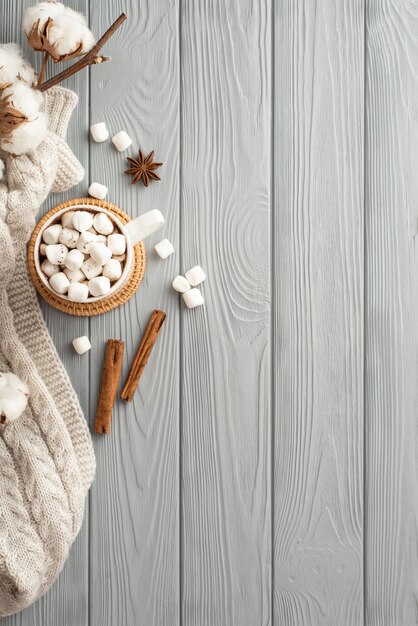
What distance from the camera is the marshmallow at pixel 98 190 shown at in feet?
3.14

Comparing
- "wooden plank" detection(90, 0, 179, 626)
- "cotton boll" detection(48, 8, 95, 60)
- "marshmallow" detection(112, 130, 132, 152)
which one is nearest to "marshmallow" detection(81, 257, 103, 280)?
"wooden plank" detection(90, 0, 179, 626)

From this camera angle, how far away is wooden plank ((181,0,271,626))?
972 mm

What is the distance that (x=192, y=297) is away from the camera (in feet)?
3.14

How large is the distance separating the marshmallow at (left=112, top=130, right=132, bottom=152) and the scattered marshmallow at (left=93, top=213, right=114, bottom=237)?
14cm

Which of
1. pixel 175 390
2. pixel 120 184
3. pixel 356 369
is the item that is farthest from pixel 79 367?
pixel 356 369

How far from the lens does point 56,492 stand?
891mm

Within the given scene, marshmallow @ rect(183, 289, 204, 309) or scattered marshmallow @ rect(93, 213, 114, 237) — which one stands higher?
scattered marshmallow @ rect(93, 213, 114, 237)

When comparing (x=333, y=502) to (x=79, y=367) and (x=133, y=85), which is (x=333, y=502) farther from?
(x=133, y=85)

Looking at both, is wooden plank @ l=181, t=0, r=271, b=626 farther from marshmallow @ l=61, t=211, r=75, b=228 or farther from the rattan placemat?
marshmallow @ l=61, t=211, r=75, b=228

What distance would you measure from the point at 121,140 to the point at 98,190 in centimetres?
9

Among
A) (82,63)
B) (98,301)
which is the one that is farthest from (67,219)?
(82,63)

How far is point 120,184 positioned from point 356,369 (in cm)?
50

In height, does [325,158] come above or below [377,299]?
above

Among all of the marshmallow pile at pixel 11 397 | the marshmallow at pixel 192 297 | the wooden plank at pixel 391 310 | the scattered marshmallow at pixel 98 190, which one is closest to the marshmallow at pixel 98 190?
the scattered marshmallow at pixel 98 190
